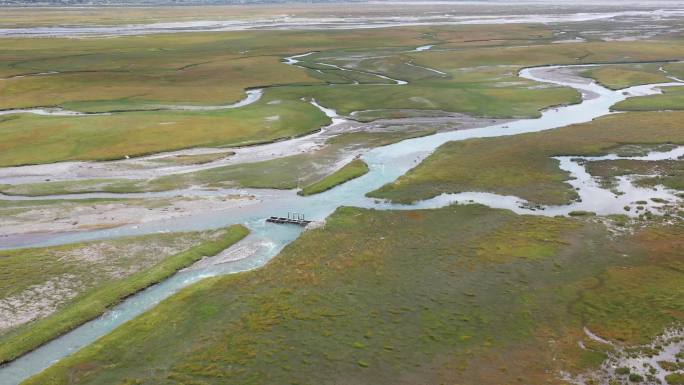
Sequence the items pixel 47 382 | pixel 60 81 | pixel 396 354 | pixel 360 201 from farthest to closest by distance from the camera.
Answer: pixel 60 81 → pixel 360 201 → pixel 396 354 → pixel 47 382

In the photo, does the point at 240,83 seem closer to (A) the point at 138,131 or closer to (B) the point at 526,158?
(A) the point at 138,131

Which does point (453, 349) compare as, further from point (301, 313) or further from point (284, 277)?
point (284, 277)

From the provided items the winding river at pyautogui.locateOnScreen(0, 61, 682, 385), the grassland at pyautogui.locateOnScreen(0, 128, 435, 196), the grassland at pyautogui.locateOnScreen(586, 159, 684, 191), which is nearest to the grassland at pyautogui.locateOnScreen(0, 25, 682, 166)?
the grassland at pyautogui.locateOnScreen(0, 128, 435, 196)

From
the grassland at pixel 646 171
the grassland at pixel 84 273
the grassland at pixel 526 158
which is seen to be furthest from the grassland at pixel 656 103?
the grassland at pixel 84 273

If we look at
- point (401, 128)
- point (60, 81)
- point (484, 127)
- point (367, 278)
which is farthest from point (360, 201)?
point (60, 81)

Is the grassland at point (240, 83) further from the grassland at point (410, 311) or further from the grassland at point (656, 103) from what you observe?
the grassland at point (410, 311)

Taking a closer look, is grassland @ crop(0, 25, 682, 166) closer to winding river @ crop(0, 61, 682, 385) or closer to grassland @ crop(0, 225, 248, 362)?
winding river @ crop(0, 61, 682, 385)

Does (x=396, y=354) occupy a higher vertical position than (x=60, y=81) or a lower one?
lower
